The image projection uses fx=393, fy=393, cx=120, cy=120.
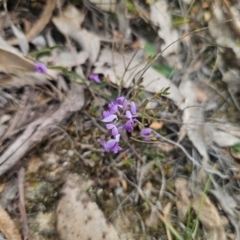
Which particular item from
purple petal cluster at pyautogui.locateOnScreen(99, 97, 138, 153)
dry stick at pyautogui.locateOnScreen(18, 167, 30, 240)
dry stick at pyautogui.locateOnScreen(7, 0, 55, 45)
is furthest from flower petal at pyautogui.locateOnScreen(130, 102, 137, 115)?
dry stick at pyautogui.locateOnScreen(7, 0, 55, 45)

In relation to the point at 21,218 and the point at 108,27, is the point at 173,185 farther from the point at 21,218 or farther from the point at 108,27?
the point at 108,27

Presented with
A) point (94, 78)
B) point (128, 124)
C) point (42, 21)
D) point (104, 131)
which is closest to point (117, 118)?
point (128, 124)

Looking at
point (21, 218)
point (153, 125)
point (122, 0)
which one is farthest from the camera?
point (122, 0)

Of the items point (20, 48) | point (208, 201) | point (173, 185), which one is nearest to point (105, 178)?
point (173, 185)

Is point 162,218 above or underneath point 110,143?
underneath

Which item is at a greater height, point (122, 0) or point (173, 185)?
point (122, 0)

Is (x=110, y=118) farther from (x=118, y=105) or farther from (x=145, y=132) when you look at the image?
(x=145, y=132)

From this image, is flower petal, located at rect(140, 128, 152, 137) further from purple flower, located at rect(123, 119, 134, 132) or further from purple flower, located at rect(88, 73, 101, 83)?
purple flower, located at rect(88, 73, 101, 83)
